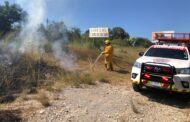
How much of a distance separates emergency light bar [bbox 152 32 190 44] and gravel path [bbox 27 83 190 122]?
8.68 feet

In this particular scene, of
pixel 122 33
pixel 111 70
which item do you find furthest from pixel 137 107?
pixel 122 33

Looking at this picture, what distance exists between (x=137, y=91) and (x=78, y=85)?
7.65 ft

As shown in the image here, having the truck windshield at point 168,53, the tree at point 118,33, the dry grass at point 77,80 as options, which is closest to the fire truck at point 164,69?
the truck windshield at point 168,53

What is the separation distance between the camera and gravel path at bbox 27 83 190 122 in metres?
8.45

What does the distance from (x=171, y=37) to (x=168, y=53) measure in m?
1.57

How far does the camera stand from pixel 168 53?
40.2ft

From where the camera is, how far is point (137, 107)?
977 cm

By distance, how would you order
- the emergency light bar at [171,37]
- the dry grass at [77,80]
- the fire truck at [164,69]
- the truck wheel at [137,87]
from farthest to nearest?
the emergency light bar at [171,37]
the dry grass at [77,80]
the truck wheel at [137,87]
the fire truck at [164,69]

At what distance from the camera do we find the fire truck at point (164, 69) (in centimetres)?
1043

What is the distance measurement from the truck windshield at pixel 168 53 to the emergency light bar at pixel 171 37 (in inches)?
45.2

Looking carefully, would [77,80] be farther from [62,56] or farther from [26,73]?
[62,56]

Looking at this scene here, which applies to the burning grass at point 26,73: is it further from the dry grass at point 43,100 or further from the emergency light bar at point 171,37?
the emergency light bar at point 171,37

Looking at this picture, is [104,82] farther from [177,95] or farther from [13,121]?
[13,121]

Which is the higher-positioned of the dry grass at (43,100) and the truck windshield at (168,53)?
the truck windshield at (168,53)
